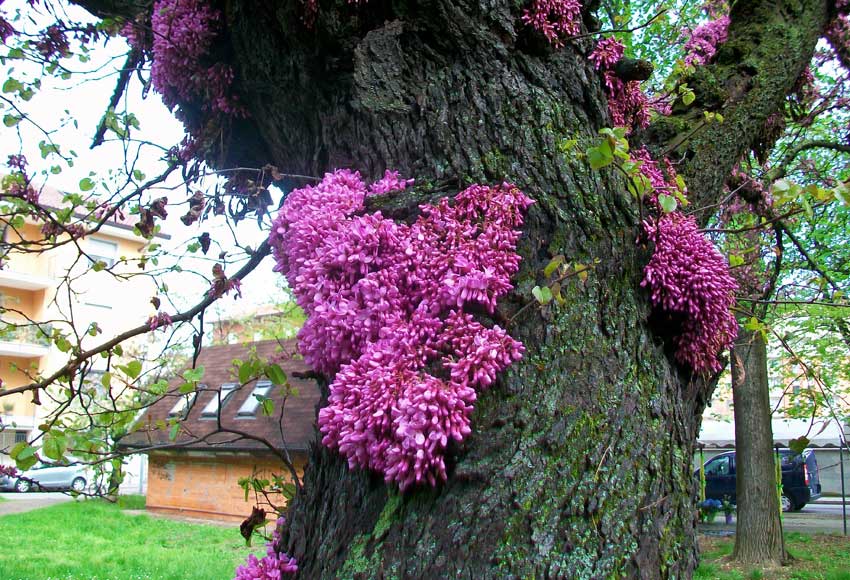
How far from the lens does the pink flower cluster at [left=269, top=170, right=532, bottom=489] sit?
5.28 ft

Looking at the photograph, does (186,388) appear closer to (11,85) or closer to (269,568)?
(269,568)

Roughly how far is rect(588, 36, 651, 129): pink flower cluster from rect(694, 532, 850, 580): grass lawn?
6981mm

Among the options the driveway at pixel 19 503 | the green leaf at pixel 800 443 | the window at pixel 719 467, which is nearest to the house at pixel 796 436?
the window at pixel 719 467

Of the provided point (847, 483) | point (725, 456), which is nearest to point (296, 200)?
point (725, 456)

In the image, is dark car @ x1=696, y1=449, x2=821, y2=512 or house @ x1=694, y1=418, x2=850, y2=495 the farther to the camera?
house @ x1=694, y1=418, x2=850, y2=495

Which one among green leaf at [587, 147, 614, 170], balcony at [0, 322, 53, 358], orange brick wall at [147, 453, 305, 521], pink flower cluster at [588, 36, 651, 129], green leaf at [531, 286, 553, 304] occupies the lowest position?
orange brick wall at [147, 453, 305, 521]

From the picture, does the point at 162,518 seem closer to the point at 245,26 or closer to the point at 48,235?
the point at 48,235

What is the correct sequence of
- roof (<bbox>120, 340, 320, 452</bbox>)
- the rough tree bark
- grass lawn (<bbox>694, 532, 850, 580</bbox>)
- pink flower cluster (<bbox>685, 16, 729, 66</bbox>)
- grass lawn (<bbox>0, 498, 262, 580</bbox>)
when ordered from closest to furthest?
the rough tree bark, pink flower cluster (<bbox>685, 16, 729, 66</bbox>), grass lawn (<bbox>0, 498, 262, 580</bbox>), grass lawn (<bbox>694, 532, 850, 580</bbox>), roof (<bbox>120, 340, 320, 452</bbox>)

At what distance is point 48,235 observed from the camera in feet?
10.1

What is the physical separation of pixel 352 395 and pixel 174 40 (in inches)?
70.9

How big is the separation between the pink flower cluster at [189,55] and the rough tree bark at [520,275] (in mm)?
102

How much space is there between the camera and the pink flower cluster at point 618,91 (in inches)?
97.7

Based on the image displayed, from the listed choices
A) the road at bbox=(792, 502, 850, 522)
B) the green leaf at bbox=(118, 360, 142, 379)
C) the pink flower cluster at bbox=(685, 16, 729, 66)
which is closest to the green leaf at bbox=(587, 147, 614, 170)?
the green leaf at bbox=(118, 360, 142, 379)

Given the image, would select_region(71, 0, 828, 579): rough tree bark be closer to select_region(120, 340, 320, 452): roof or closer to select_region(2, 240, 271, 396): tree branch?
select_region(2, 240, 271, 396): tree branch
